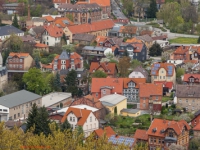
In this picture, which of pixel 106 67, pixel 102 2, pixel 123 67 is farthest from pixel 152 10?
pixel 106 67

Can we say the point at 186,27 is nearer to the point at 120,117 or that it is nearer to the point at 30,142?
the point at 120,117

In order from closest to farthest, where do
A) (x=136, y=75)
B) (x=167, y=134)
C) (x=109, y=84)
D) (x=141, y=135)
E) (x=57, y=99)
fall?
(x=167, y=134), (x=141, y=135), (x=57, y=99), (x=109, y=84), (x=136, y=75)

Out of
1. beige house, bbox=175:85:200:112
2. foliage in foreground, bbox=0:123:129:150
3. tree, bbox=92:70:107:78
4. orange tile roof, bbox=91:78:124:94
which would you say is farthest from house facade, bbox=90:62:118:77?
foliage in foreground, bbox=0:123:129:150

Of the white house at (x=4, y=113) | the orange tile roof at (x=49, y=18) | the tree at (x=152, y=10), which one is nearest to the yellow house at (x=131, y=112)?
the white house at (x=4, y=113)

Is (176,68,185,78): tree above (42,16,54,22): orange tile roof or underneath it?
underneath

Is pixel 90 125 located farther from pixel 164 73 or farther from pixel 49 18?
pixel 49 18

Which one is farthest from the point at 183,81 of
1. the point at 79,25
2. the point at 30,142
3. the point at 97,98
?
the point at 30,142

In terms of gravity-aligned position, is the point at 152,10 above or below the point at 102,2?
below

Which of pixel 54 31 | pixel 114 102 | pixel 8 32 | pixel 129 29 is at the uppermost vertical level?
pixel 8 32

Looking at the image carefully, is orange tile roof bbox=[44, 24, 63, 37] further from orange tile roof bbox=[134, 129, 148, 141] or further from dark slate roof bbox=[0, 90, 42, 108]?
orange tile roof bbox=[134, 129, 148, 141]
